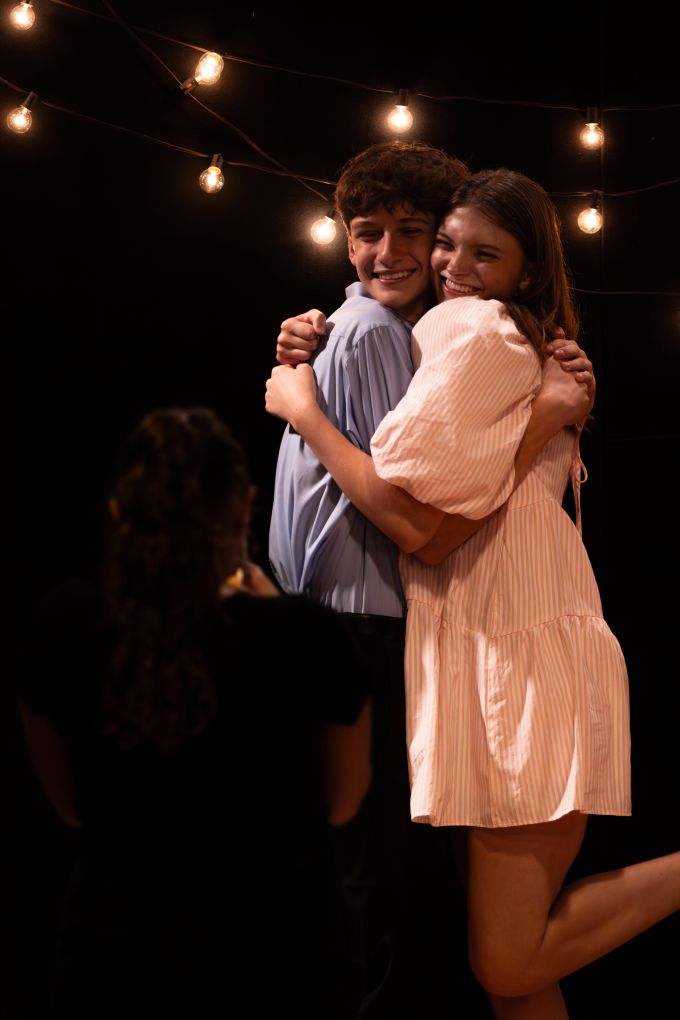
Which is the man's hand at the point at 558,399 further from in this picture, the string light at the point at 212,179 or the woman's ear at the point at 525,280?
the string light at the point at 212,179

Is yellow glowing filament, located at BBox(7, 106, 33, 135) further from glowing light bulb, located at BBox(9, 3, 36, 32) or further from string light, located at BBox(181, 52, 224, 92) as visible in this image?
string light, located at BBox(181, 52, 224, 92)

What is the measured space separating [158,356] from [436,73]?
41.8 inches

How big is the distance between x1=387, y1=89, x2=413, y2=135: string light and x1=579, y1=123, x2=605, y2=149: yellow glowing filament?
485 mm

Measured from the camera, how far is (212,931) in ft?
5.07

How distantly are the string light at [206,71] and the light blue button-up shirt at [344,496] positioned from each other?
0.56 meters

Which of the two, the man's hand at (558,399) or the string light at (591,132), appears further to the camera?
the string light at (591,132)

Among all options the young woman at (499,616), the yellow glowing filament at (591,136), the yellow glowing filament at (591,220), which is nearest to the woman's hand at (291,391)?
the young woman at (499,616)

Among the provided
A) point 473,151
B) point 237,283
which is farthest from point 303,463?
point 473,151

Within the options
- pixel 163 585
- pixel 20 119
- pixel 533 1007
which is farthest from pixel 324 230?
pixel 533 1007

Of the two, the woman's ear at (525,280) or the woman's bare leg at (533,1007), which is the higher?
the woman's ear at (525,280)

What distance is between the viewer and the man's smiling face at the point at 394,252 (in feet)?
7.20

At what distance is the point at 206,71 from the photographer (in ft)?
7.53

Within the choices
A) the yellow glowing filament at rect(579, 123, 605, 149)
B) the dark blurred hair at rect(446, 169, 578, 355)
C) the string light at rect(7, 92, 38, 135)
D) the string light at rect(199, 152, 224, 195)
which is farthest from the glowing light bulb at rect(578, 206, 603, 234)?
the string light at rect(7, 92, 38, 135)

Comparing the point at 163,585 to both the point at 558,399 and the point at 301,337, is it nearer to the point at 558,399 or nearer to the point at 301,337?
the point at 301,337
